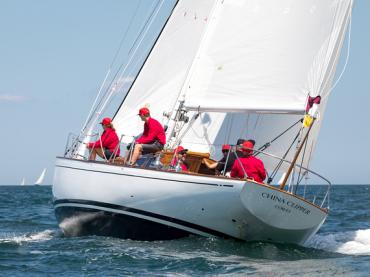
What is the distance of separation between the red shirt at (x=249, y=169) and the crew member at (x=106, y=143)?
Result: 9.55ft

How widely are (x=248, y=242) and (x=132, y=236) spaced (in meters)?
1.86

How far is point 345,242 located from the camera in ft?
46.7

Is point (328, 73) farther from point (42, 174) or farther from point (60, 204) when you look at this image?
point (42, 174)

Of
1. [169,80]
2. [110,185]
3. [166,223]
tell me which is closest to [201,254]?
[166,223]

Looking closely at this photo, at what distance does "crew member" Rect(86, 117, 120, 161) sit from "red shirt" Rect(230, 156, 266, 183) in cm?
291

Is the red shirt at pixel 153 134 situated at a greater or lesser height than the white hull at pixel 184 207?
greater

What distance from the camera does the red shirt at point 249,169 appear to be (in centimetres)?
1200

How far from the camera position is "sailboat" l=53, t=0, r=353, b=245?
11680 mm

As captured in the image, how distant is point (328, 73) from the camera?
43.7 feet

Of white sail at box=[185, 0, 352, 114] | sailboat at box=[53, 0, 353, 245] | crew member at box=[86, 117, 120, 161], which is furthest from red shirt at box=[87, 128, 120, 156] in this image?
white sail at box=[185, 0, 352, 114]

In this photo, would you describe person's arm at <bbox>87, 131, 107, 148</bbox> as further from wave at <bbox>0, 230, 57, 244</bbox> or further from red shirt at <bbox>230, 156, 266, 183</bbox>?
red shirt at <bbox>230, 156, 266, 183</bbox>

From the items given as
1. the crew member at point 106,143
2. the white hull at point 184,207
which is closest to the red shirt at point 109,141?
the crew member at point 106,143

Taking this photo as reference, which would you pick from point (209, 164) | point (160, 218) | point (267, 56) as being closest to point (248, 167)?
point (209, 164)

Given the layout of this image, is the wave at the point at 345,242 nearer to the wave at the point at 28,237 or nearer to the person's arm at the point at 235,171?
the person's arm at the point at 235,171
